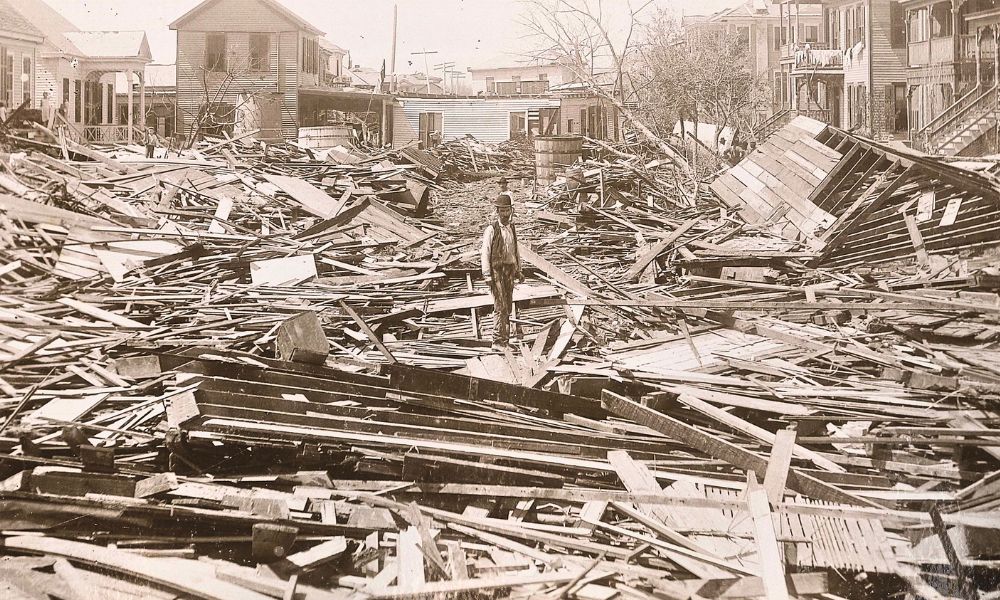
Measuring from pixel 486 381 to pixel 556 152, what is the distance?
684 inches

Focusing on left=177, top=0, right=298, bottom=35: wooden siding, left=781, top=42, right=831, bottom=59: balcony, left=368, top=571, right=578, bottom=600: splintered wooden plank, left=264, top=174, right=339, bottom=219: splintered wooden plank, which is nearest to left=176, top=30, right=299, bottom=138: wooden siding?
left=177, top=0, right=298, bottom=35: wooden siding

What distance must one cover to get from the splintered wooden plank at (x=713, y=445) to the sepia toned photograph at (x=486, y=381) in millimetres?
17

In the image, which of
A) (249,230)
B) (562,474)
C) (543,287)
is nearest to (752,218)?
(543,287)

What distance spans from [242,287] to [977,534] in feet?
25.6

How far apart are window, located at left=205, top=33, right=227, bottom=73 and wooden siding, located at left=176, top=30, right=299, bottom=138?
177mm

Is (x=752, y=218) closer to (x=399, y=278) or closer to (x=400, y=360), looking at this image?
(x=399, y=278)

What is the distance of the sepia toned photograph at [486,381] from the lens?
Answer: 176 inches

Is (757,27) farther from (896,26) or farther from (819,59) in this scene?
(896,26)

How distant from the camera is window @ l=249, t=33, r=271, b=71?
27.1m

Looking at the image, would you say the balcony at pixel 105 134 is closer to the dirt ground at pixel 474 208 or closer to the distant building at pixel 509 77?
the dirt ground at pixel 474 208

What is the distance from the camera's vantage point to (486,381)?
6328 millimetres

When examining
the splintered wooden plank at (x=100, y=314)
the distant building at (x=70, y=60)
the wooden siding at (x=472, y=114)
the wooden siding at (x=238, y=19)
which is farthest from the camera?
the wooden siding at (x=472, y=114)

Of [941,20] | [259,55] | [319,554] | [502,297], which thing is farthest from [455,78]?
[319,554]

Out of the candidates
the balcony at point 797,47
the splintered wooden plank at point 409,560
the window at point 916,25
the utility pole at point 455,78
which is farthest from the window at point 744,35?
the splintered wooden plank at point 409,560
